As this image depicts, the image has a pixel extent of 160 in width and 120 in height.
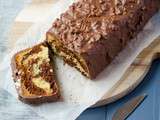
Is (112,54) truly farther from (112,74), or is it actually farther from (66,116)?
(66,116)

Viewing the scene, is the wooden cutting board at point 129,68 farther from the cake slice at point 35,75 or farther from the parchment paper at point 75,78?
the cake slice at point 35,75

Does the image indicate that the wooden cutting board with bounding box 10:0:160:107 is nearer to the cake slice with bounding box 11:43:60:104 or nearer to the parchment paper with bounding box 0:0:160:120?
the parchment paper with bounding box 0:0:160:120

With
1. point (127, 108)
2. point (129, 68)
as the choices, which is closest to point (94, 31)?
point (129, 68)

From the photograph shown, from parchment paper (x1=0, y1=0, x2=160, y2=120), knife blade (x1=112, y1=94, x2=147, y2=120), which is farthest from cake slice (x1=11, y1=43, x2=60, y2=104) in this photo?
knife blade (x1=112, y1=94, x2=147, y2=120)

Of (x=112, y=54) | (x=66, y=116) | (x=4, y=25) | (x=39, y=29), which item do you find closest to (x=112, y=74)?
(x=112, y=54)

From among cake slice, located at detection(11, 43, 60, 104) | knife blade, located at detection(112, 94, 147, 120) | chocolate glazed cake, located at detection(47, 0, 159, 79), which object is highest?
chocolate glazed cake, located at detection(47, 0, 159, 79)
